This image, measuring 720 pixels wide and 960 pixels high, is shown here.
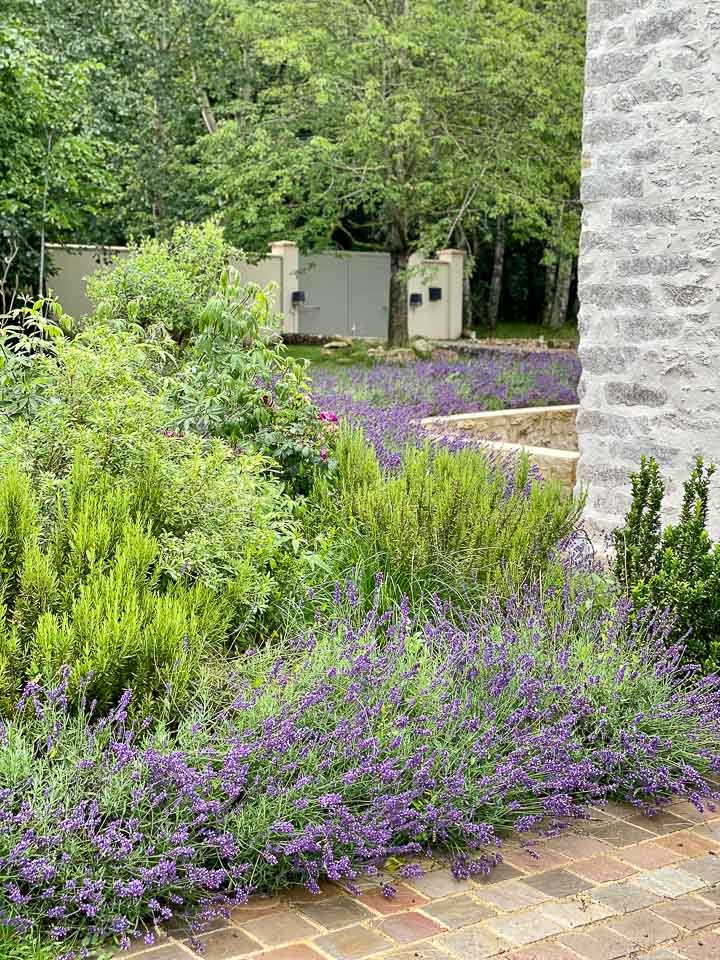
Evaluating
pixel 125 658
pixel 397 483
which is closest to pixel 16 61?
pixel 397 483

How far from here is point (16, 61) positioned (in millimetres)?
13211

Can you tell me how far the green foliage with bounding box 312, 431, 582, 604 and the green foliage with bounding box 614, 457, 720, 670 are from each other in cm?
37

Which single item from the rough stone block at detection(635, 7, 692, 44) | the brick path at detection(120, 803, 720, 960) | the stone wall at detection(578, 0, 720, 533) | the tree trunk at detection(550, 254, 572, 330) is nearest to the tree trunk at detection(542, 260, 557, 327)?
the tree trunk at detection(550, 254, 572, 330)

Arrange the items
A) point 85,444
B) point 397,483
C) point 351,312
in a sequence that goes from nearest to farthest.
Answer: point 85,444 < point 397,483 < point 351,312

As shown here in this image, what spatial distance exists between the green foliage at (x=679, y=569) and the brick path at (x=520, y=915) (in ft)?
3.87

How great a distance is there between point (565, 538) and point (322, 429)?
1.47m

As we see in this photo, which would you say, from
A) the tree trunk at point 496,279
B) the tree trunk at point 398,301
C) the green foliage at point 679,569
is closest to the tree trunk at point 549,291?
the tree trunk at point 496,279

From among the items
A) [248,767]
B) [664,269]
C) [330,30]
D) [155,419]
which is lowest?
[248,767]

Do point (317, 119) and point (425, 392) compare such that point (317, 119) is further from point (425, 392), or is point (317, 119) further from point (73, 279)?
point (425, 392)

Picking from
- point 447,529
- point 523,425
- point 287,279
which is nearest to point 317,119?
point 287,279

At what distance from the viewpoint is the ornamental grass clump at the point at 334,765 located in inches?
115

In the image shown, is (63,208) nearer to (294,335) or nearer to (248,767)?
(294,335)

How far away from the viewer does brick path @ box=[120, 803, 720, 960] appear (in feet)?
9.50

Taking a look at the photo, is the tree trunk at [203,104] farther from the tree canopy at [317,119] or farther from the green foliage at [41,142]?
the green foliage at [41,142]
